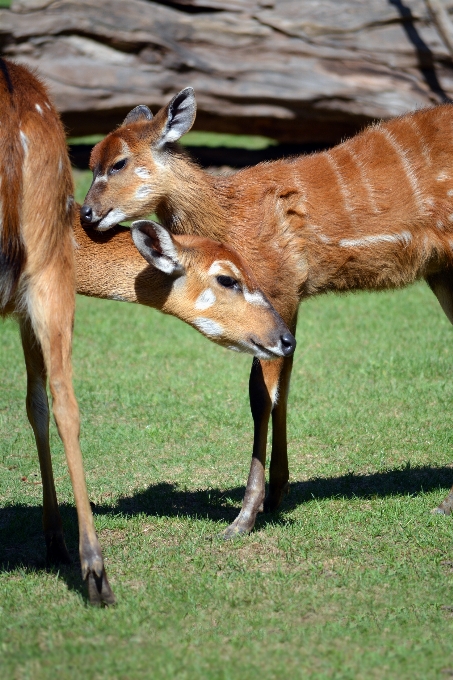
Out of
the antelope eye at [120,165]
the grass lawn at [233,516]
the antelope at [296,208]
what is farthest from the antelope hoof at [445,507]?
the antelope eye at [120,165]

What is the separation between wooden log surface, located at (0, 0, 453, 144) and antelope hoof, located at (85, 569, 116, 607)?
9.13 meters

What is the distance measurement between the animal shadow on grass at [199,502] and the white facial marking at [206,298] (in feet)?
4.31

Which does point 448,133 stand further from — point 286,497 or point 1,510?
point 1,510

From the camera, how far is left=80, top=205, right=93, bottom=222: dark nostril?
5.17 metres

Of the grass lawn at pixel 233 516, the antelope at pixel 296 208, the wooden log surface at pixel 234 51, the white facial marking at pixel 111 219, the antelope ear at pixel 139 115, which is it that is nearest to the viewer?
the grass lawn at pixel 233 516

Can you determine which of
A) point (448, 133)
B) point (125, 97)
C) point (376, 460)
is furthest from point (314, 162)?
point (125, 97)

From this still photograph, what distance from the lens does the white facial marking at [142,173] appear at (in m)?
5.59

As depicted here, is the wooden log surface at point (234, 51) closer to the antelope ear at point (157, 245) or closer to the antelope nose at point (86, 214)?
the antelope nose at point (86, 214)

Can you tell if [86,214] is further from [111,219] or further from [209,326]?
[209,326]

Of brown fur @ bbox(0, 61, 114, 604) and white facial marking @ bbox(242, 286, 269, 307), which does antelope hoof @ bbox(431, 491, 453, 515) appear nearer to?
white facial marking @ bbox(242, 286, 269, 307)

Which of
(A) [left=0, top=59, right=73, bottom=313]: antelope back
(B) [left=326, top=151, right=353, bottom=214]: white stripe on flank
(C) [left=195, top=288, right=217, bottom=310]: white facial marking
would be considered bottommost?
(C) [left=195, top=288, right=217, bottom=310]: white facial marking

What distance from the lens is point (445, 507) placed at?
17.6 ft

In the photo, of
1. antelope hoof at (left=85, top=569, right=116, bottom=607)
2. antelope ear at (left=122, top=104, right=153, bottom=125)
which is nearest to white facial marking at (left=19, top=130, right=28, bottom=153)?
antelope hoof at (left=85, top=569, right=116, bottom=607)

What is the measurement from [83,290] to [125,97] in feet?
25.2
